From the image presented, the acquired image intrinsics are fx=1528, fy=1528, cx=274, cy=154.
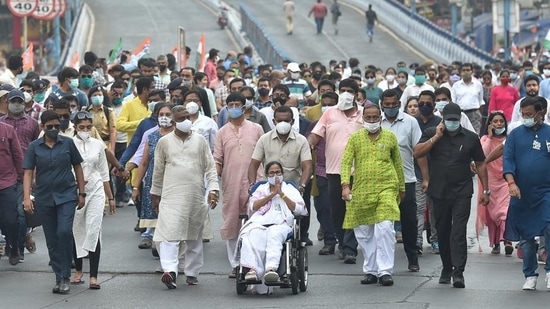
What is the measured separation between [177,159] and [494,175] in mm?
3734

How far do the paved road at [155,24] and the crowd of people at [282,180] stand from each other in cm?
3508

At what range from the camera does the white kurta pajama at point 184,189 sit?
1389 centimetres

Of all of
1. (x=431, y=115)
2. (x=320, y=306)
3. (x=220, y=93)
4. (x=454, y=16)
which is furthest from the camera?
(x=454, y=16)

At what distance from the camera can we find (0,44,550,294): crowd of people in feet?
44.2

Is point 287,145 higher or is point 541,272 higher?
point 287,145

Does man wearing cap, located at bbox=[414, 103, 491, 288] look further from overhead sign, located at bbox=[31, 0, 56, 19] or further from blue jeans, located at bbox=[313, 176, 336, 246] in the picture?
overhead sign, located at bbox=[31, 0, 56, 19]

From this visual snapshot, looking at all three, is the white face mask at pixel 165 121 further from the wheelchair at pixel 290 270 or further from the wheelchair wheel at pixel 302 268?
the wheelchair wheel at pixel 302 268

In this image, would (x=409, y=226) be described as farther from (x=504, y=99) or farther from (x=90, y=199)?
(x=504, y=99)

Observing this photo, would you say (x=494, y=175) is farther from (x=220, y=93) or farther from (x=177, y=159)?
Answer: (x=220, y=93)

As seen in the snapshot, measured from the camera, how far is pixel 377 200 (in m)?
13.7

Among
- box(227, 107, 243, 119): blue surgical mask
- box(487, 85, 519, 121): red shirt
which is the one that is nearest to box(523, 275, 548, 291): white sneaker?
box(227, 107, 243, 119): blue surgical mask

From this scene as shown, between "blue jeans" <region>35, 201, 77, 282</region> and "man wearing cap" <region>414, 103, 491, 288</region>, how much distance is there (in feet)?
10.7

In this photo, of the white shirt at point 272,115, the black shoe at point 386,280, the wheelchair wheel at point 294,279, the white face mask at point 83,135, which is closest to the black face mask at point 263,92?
the white shirt at point 272,115

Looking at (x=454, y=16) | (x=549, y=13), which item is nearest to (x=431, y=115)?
(x=454, y=16)
